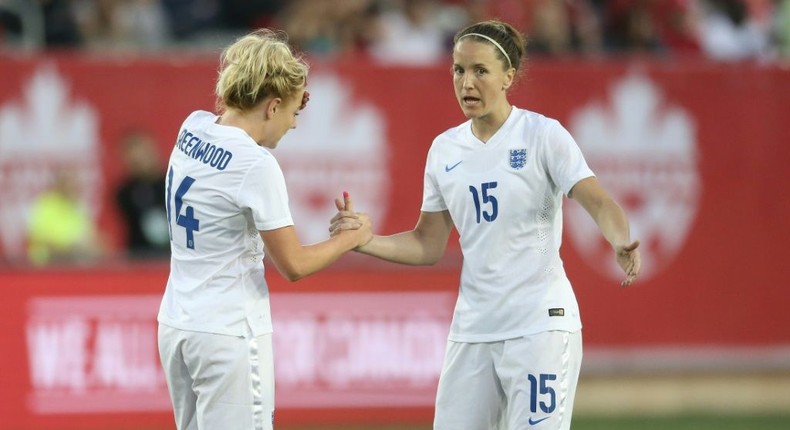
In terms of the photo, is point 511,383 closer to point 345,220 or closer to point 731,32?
point 345,220

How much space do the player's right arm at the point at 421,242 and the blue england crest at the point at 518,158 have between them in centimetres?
53

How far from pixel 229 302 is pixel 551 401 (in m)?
1.38

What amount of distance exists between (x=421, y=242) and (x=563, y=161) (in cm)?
86

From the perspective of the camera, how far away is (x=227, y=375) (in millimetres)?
5316

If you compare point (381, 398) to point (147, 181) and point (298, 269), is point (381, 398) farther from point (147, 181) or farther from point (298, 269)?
point (298, 269)

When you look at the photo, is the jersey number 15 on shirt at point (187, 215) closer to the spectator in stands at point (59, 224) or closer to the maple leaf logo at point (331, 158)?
the spectator in stands at point (59, 224)

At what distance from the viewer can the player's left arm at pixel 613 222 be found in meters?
5.45

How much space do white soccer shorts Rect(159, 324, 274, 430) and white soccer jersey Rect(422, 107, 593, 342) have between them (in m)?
0.97

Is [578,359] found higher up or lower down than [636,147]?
lower down

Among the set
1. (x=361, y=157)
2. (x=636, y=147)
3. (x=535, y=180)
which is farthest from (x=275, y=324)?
(x=535, y=180)

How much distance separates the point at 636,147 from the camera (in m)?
12.1

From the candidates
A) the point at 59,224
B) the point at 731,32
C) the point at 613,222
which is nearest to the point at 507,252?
the point at 613,222

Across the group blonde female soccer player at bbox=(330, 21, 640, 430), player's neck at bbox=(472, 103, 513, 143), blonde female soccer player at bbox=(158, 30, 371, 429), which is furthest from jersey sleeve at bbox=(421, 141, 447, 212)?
blonde female soccer player at bbox=(158, 30, 371, 429)

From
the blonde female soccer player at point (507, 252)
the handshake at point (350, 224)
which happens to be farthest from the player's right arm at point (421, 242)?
the blonde female soccer player at point (507, 252)
